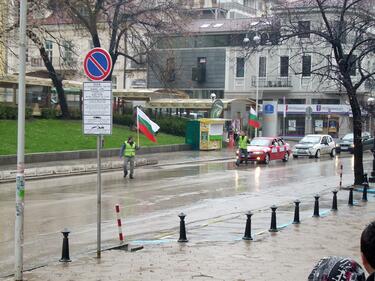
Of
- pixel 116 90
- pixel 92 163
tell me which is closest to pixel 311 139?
pixel 92 163

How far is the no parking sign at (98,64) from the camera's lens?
33.2ft

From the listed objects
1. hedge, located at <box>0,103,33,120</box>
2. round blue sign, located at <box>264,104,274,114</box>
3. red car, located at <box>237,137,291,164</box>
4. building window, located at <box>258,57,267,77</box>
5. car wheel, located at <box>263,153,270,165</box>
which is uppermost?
building window, located at <box>258,57,267,77</box>

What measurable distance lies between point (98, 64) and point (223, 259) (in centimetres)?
369

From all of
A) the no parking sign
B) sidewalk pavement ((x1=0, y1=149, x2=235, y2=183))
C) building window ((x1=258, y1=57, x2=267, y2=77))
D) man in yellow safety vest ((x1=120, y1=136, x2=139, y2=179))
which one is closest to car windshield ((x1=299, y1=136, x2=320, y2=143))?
sidewalk pavement ((x1=0, y1=149, x2=235, y2=183))

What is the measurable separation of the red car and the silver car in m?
3.39

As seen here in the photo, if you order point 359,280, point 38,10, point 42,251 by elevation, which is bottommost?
point 42,251

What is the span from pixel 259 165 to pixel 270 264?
82.1ft

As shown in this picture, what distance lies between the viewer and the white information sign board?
970 centimetres

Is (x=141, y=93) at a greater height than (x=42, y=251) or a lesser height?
greater

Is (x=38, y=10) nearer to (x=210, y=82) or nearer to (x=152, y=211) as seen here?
(x=152, y=211)

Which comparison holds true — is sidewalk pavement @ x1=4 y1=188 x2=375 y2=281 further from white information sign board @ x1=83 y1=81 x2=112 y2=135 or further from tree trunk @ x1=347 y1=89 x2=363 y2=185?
tree trunk @ x1=347 y1=89 x2=363 y2=185

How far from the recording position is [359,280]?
3012mm

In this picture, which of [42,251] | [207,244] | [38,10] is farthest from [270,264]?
[38,10]

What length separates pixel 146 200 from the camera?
18.7m
